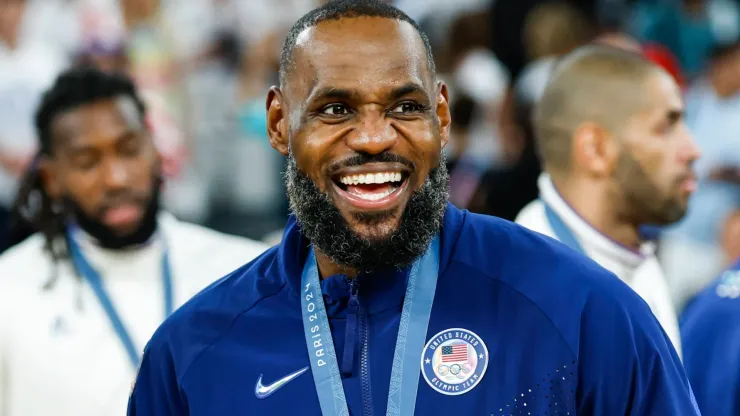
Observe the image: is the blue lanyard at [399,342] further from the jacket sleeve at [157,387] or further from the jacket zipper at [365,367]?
the jacket sleeve at [157,387]

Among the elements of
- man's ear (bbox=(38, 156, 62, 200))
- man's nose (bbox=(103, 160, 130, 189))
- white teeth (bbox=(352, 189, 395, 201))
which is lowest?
man's ear (bbox=(38, 156, 62, 200))

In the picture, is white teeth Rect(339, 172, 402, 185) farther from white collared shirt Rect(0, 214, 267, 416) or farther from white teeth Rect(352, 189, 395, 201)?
white collared shirt Rect(0, 214, 267, 416)

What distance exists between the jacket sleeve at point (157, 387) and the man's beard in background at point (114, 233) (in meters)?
1.75

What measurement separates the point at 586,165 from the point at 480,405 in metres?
1.90

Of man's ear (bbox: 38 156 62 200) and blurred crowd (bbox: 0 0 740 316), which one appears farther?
blurred crowd (bbox: 0 0 740 316)

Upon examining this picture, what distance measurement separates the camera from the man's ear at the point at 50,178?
5.09 m

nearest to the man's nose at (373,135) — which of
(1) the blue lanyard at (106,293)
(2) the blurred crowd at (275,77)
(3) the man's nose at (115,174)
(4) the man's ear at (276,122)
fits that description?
(4) the man's ear at (276,122)

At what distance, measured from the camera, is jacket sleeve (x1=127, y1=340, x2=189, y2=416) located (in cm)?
306

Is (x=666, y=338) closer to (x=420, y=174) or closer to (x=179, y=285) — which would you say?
(x=420, y=174)

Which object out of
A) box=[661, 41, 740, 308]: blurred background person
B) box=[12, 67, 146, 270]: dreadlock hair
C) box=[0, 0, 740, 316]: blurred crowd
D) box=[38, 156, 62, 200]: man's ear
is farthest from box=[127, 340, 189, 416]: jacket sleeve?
box=[661, 41, 740, 308]: blurred background person

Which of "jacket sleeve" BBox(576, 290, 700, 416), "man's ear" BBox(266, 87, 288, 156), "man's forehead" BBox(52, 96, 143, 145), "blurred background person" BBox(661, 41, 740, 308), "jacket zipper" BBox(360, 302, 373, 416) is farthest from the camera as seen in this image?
"blurred background person" BBox(661, 41, 740, 308)

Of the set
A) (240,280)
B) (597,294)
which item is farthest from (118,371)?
(597,294)

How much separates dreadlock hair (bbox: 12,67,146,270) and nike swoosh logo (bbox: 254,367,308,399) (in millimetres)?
2189

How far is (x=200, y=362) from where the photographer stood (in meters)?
3.00
